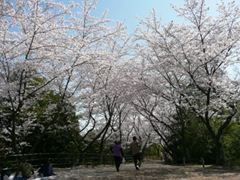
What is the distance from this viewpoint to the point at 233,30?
22.5m

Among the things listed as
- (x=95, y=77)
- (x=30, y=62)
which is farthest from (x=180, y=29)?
(x=30, y=62)

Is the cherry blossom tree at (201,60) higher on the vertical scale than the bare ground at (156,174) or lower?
higher

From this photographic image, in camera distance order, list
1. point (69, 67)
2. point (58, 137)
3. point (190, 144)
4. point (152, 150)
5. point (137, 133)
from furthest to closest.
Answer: point (152, 150) → point (137, 133) → point (190, 144) → point (58, 137) → point (69, 67)

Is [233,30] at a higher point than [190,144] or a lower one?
higher

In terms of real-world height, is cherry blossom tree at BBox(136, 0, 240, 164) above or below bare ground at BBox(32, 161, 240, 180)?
above

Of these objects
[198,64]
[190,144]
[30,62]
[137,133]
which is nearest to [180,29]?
[198,64]

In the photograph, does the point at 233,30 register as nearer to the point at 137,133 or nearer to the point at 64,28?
the point at 64,28

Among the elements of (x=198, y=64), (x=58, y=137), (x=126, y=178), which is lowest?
(x=126, y=178)

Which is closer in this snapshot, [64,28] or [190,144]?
[64,28]

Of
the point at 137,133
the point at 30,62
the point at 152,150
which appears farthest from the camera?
the point at 152,150

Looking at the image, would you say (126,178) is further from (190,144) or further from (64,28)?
(190,144)

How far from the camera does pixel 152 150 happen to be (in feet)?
195

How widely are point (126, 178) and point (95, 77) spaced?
1265cm

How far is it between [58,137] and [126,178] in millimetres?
14546
